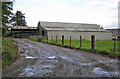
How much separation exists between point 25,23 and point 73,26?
126ft

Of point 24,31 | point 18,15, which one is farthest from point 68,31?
point 18,15

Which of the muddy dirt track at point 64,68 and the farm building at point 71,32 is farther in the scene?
the farm building at point 71,32

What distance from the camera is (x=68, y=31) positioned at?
3522 cm

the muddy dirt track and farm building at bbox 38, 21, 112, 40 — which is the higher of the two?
farm building at bbox 38, 21, 112, 40

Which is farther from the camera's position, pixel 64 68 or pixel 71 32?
pixel 71 32

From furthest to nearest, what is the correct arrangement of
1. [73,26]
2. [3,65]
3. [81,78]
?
1. [73,26]
2. [3,65]
3. [81,78]

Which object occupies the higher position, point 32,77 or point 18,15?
point 18,15

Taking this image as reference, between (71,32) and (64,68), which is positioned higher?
(71,32)

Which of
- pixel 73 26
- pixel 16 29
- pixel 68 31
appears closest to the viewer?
pixel 68 31

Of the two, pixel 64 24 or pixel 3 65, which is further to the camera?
pixel 64 24

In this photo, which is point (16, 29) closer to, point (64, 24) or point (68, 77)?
point (64, 24)

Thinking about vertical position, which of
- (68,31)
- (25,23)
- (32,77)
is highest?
(25,23)

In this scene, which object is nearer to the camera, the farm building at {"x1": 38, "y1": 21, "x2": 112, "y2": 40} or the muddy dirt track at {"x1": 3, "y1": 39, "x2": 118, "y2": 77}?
the muddy dirt track at {"x1": 3, "y1": 39, "x2": 118, "y2": 77}

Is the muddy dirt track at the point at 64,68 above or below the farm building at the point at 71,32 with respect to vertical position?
below
